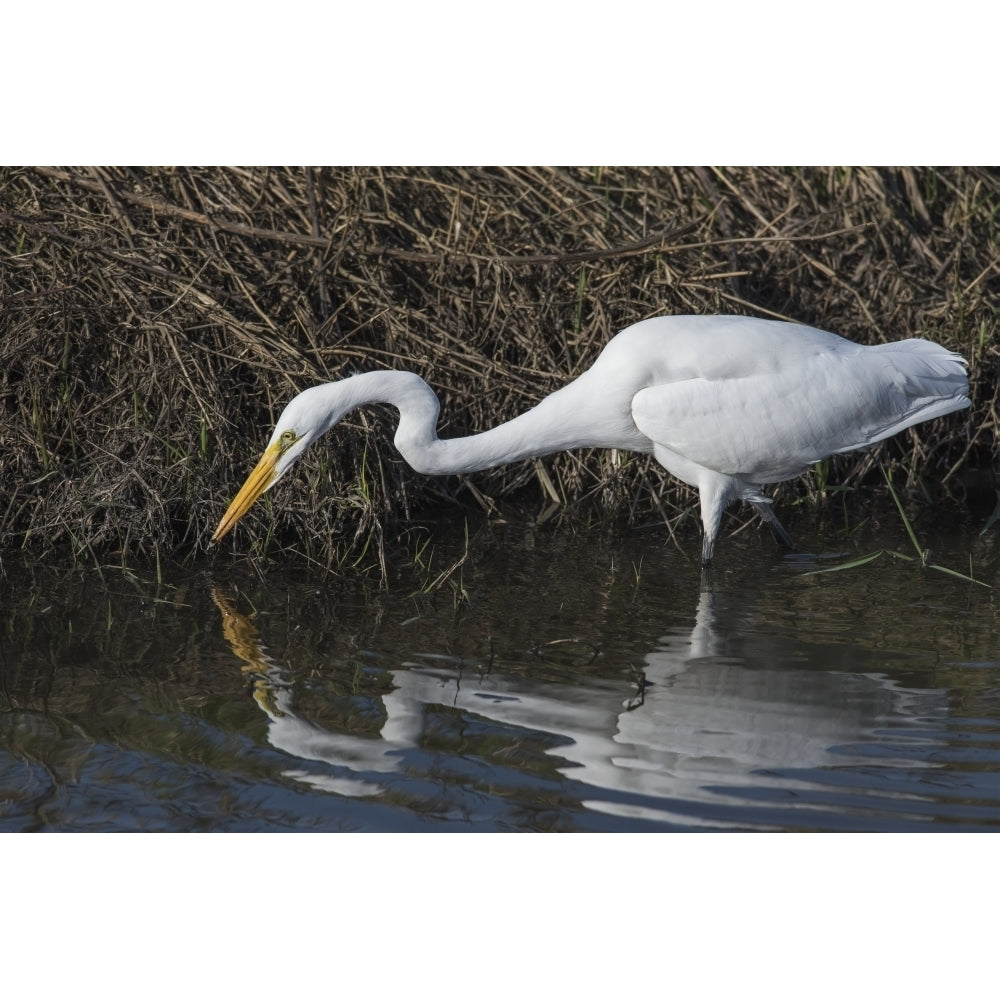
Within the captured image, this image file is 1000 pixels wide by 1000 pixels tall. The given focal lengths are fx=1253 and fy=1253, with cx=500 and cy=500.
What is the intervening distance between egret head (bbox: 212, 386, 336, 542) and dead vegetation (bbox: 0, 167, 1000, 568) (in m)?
0.70

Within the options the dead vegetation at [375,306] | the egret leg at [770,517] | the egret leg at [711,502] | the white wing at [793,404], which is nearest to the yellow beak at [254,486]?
the dead vegetation at [375,306]

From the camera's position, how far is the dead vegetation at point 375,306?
671cm

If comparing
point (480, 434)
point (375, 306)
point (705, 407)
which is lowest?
point (480, 434)

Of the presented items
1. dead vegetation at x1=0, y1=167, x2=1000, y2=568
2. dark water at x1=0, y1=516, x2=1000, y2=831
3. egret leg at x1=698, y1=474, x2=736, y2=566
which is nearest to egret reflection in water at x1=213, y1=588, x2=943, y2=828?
dark water at x1=0, y1=516, x2=1000, y2=831

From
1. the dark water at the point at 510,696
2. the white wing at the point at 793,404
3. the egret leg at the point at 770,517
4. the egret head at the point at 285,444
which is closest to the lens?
the dark water at the point at 510,696

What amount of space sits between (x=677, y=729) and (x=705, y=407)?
1946 mm

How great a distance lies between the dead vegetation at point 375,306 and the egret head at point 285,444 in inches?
27.6

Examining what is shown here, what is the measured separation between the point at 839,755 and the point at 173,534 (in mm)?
3768

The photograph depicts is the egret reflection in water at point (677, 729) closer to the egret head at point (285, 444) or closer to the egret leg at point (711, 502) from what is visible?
the egret head at point (285, 444)

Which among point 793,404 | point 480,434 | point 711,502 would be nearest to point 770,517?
point 711,502

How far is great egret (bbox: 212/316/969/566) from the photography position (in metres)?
5.84

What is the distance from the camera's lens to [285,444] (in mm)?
5738

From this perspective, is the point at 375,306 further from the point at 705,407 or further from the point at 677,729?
the point at 677,729

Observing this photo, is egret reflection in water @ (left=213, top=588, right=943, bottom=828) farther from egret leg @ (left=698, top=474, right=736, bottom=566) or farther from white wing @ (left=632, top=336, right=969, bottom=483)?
white wing @ (left=632, top=336, right=969, bottom=483)
